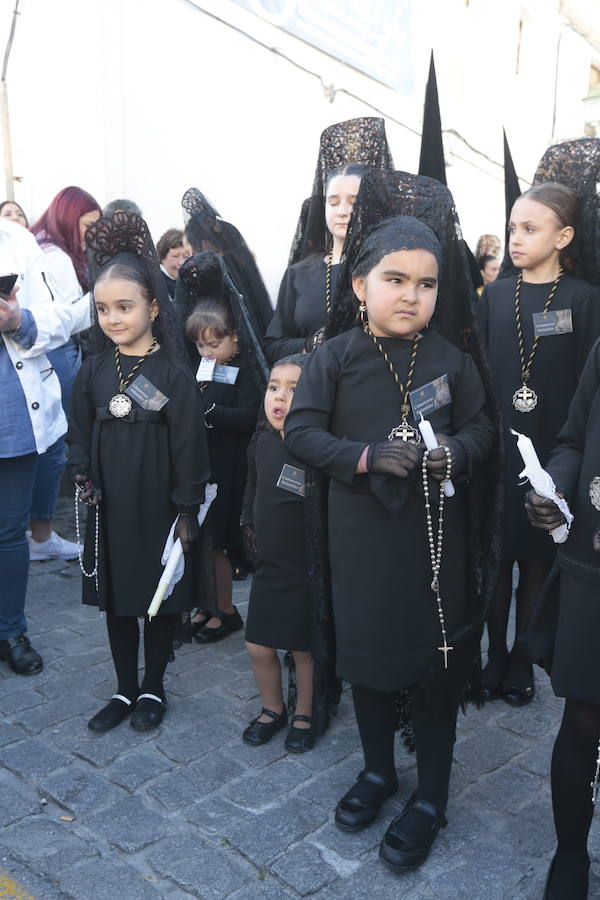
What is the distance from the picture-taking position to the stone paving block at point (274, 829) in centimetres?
248

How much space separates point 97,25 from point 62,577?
442cm

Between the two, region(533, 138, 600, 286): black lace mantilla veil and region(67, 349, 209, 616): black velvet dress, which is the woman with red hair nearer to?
region(67, 349, 209, 616): black velvet dress

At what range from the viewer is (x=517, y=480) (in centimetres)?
334

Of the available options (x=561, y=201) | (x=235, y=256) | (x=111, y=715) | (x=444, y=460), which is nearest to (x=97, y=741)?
(x=111, y=715)

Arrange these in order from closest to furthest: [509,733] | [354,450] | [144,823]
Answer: [354,450] → [144,823] → [509,733]

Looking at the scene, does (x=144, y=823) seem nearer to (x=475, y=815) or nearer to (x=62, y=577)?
(x=475, y=815)

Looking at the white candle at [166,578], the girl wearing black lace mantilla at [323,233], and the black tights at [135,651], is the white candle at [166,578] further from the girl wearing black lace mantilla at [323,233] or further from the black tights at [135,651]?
the girl wearing black lace mantilla at [323,233]

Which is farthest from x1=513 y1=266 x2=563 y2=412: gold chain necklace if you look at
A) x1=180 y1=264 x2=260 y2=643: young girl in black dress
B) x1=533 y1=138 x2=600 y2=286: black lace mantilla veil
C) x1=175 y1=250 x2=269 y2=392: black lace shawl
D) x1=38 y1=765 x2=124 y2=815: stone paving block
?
x1=38 y1=765 x2=124 y2=815: stone paving block

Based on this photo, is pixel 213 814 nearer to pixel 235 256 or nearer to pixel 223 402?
pixel 223 402

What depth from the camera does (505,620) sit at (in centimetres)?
352

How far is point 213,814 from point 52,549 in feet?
9.80

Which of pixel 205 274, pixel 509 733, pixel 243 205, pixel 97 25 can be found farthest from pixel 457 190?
pixel 509 733

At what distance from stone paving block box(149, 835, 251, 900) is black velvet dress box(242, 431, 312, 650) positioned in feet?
2.57

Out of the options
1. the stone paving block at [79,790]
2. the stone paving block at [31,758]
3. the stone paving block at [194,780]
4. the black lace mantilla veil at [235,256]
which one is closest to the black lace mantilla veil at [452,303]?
the stone paving block at [194,780]
